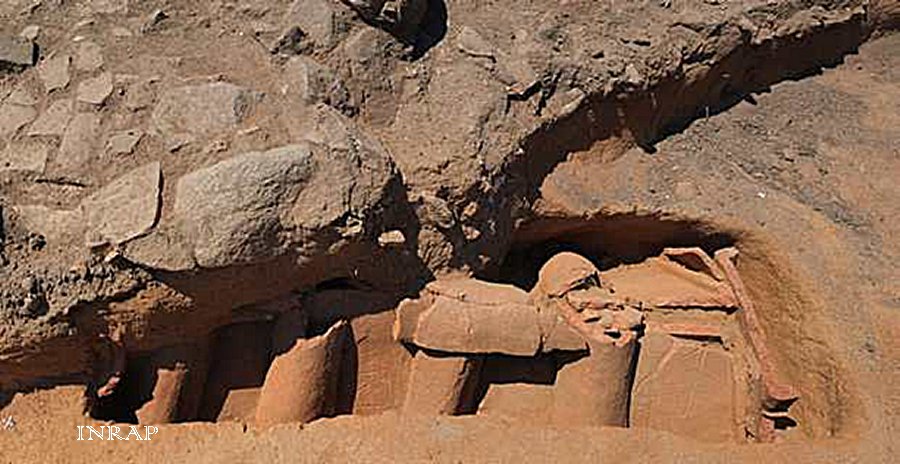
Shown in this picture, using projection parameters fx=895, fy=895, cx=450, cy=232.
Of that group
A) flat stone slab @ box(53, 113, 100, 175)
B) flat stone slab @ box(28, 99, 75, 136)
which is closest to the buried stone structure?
flat stone slab @ box(53, 113, 100, 175)

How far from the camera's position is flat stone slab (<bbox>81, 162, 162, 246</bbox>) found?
2.31m

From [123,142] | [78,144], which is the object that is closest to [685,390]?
[123,142]

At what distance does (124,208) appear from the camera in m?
2.33

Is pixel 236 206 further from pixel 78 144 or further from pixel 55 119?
pixel 55 119

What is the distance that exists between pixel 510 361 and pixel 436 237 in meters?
0.48

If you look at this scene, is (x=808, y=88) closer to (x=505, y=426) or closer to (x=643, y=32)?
(x=643, y=32)

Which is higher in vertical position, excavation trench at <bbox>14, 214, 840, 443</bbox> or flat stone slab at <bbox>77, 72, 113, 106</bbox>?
flat stone slab at <bbox>77, 72, 113, 106</bbox>

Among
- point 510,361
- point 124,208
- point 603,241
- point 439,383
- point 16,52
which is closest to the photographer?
point 124,208

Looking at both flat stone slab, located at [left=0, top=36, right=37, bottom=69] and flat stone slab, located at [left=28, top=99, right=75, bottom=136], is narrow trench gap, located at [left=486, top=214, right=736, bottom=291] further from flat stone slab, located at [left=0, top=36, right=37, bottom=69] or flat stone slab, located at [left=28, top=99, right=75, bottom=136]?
flat stone slab, located at [left=0, top=36, right=37, bottom=69]

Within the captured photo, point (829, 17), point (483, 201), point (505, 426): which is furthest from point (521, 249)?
point (829, 17)

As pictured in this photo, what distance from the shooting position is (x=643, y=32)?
3.26m

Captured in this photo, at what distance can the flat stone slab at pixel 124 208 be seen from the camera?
7.59 feet

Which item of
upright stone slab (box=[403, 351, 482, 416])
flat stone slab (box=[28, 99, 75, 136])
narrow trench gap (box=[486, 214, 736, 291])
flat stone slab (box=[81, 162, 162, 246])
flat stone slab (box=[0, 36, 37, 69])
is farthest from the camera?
narrow trench gap (box=[486, 214, 736, 291])

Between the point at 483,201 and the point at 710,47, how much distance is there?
116cm
